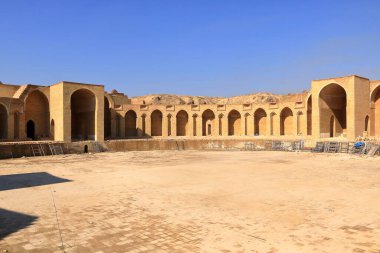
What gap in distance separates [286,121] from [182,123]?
1382 cm

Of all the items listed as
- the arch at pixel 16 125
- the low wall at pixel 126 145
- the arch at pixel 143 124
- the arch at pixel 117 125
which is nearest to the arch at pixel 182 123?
the arch at pixel 143 124

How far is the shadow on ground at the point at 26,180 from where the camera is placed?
12004mm

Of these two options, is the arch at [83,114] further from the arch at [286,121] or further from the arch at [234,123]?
the arch at [286,121]

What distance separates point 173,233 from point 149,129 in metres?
34.8

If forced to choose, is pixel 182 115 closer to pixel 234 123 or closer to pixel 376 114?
pixel 234 123

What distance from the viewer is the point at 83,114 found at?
3428 cm

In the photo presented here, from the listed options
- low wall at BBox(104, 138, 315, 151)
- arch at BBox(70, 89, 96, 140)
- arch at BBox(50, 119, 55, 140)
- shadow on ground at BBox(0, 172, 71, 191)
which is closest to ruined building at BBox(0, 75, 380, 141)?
arch at BBox(70, 89, 96, 140)

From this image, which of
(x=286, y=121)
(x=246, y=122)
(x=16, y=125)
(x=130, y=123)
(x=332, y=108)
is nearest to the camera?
(x=16, y=125)

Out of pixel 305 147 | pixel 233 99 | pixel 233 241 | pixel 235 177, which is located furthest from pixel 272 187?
pixel 233 99

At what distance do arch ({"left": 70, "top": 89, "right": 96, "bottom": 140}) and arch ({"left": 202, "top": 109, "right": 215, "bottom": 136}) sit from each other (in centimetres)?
1619

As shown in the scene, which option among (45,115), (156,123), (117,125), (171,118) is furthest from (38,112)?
(171,118)

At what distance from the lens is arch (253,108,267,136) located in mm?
40334

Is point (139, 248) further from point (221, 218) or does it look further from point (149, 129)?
point (149, 129)

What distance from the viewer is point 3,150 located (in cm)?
2239
